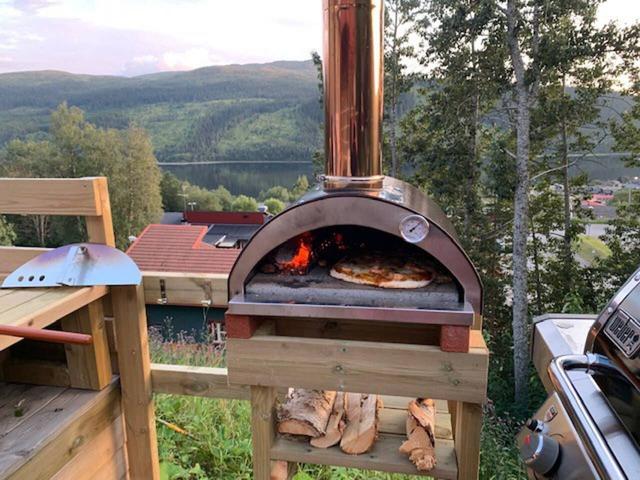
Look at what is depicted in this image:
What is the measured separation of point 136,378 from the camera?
5.90 ft

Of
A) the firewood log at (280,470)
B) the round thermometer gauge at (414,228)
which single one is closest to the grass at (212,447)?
the firewood log at (280,470)

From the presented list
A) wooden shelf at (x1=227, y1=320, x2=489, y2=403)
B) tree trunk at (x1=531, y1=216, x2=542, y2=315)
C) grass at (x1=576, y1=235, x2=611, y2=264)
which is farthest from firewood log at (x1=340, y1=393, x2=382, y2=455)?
grass at (x1=576, y1=235, x2=611, y2=264)

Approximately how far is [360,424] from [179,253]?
24.1ft

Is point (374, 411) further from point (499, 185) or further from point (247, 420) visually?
point (499, 185)

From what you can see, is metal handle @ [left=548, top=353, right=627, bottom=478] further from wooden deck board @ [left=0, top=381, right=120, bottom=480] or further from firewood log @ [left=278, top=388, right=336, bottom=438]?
wooden deck board @ [left=0, top=381, right=120, bottom=480]

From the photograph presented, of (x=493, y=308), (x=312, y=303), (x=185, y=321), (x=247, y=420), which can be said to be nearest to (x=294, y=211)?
(x=312, y=303)

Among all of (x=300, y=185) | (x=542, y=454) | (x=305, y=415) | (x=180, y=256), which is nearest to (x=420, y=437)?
(x=305, y=415)

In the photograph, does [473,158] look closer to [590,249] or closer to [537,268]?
[537,268]

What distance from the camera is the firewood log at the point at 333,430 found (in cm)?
156

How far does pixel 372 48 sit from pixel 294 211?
2.36 feet

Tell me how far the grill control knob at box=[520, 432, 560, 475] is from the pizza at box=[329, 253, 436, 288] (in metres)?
0.61

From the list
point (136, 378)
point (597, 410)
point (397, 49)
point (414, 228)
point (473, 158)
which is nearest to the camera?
point (597, 410)

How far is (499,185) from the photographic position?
922cm

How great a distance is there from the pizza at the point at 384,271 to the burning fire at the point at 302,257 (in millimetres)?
109
